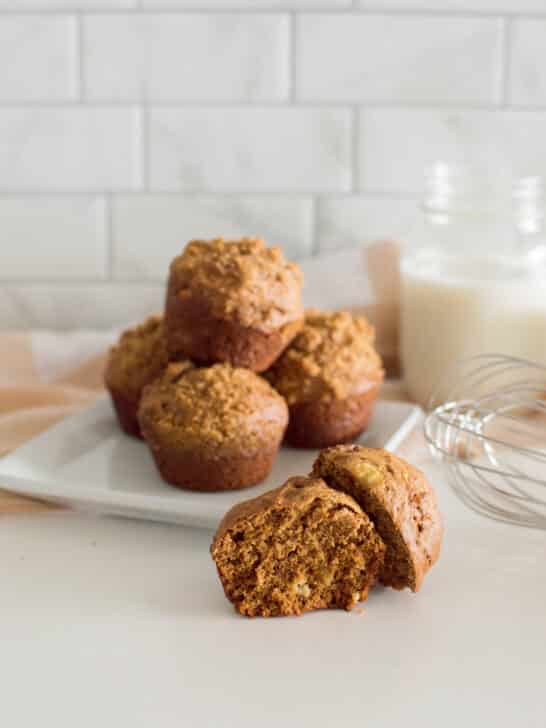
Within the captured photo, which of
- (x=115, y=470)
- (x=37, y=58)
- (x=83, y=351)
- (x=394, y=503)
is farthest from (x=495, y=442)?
(x=37, y=58)

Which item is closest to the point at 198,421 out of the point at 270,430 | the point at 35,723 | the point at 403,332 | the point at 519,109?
the point at 270,430

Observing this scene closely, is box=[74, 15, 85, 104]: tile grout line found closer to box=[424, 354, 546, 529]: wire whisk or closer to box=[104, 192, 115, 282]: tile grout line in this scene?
box=[104, 192, 115, 282]: tile grout line

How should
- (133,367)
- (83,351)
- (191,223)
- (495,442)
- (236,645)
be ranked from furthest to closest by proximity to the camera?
(191,223)
(83,351)
(133,367)
(495,442)
(236,645)

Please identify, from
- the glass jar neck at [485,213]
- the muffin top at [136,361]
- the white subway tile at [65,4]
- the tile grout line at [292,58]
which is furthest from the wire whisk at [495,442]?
A: the white subway tile at [65,4]

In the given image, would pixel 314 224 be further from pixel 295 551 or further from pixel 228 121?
pixel 295 551

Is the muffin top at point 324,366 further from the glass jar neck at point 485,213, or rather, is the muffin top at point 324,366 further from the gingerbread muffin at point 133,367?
the glass jar neck at point 485,213

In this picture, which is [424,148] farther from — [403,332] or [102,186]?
[102,186]

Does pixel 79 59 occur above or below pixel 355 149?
above
